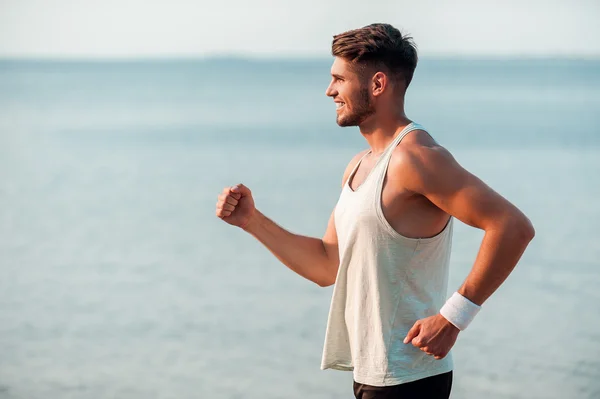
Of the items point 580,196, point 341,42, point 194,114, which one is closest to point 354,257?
point 341,42

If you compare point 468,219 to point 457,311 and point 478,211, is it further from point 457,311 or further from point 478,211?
point 457,311

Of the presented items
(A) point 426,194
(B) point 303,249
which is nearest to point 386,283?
(A) point 426,194

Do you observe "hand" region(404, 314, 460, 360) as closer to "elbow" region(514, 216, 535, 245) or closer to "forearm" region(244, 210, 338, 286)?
"elbow" region(514, 216, 535, 245)

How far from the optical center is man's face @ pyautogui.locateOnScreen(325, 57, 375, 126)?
9.52 ft

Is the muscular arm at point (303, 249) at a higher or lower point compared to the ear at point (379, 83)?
lower

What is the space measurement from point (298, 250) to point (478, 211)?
76 centimetres

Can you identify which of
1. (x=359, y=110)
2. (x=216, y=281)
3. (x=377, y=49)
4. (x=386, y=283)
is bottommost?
(x=216, y=281)

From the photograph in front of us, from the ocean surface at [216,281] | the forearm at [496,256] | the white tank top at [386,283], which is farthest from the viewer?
the ocean surface at [216,281]

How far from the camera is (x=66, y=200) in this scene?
15992 millimetres

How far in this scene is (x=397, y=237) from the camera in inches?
108

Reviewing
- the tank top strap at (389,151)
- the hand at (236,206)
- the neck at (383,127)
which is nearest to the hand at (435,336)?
the tank top strap at (389,151)

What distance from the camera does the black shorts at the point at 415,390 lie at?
279 cm

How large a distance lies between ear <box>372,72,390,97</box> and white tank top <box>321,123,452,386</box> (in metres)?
0.13

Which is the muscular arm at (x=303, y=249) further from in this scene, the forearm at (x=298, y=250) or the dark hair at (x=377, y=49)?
the dark hair at (x=377, y=49)
